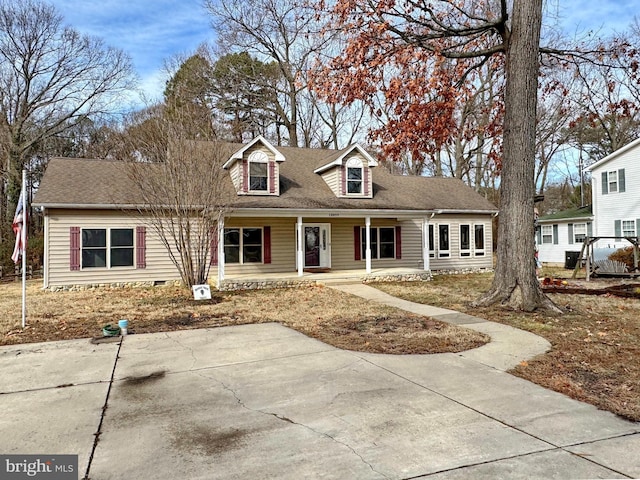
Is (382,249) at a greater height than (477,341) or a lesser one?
greater

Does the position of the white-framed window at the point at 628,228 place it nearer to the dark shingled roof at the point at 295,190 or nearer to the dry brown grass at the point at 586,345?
the dark shingled roof at the point at 295,190

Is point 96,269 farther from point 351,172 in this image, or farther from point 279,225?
point 351,172

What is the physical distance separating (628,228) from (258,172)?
59.9ft

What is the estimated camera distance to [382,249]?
18.8m

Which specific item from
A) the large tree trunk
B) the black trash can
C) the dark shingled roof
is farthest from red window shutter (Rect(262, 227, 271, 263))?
the black trash can

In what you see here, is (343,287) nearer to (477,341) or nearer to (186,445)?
(477,341)

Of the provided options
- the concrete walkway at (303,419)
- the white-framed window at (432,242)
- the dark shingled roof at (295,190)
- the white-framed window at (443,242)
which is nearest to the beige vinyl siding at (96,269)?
the dark shingled roof at (295,190)

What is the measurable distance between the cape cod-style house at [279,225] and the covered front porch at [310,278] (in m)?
0.06

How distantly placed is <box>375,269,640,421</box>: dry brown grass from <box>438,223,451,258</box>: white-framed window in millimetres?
7362

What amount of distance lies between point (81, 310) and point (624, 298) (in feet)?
Result: 43.6

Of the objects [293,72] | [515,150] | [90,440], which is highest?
[293,72]

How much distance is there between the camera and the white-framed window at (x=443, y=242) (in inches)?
779

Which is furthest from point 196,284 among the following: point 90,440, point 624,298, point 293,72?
point 293,72

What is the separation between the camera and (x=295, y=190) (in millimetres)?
17141
